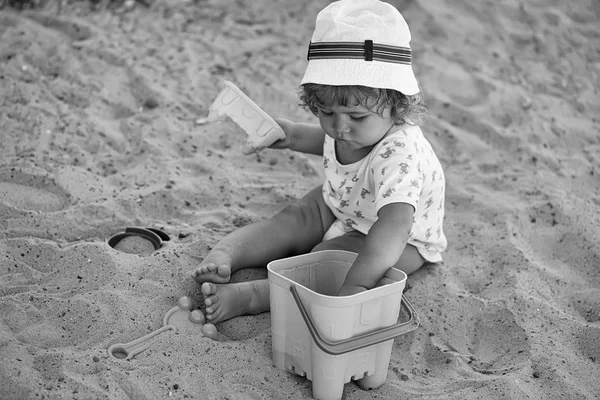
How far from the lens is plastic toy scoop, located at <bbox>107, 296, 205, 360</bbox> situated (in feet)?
7.14

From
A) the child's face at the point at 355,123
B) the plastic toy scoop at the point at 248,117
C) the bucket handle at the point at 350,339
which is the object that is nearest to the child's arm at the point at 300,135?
the plastic toy scoop at the point at 248,117

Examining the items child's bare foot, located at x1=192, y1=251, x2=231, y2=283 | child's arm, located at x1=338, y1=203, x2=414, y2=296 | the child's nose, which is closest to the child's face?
the child's nose

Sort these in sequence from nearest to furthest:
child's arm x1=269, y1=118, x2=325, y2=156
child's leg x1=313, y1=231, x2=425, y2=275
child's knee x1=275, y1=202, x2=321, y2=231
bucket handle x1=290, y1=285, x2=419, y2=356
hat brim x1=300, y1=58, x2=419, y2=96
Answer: bucket handle x1=290, y1=285, x2=419, y2=356 < hat brim x1=300, y1=58, x2=419, y2=96 < child's leg x1=313, y1=231, x2=425, y2=275 < child's knee x1=275, y1=202, x2=321, y2=231 < child's arm x1=269, y1=118, x2=325, y2=156

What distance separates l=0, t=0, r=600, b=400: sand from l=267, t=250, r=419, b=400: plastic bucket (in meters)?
0.08

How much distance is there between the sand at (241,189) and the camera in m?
2.22

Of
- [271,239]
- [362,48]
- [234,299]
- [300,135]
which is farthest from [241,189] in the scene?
[362,48]

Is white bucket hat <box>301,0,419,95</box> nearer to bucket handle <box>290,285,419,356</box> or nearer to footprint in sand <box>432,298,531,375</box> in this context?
bucket handle <box>290,285,419,356</box>

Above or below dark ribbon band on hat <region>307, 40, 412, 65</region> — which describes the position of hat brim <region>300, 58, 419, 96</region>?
below

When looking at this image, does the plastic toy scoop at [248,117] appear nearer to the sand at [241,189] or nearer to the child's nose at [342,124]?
the sand at [241,189]

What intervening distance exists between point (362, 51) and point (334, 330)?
0.91 meters

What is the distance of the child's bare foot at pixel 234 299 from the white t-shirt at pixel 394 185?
461 mm

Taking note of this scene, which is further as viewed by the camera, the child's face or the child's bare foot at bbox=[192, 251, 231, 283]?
the child's bare foot at bbox=[192, 251, 231, 283]

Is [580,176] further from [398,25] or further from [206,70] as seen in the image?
[206,70]

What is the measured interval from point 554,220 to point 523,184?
1.12ft
